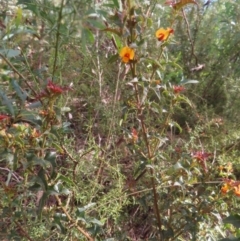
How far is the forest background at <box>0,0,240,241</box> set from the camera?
3.17 ft

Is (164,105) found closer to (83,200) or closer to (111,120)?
(111,120)

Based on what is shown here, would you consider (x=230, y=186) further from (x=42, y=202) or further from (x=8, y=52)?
(x=8, y=52)

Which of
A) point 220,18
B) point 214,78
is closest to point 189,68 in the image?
point 214,78

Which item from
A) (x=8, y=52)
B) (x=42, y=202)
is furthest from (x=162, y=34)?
(x=42, y=202)

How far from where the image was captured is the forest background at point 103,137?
0.97m

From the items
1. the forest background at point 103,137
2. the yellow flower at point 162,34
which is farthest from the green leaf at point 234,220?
the yellow flower at point 162,34

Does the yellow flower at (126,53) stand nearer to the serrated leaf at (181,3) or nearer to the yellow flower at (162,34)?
the yellow flower at (162,34)

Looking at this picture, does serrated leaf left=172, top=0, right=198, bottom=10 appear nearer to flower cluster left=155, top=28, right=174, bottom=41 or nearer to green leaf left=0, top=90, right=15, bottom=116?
flower cluster left=155, top=28, right=174, bottom=41

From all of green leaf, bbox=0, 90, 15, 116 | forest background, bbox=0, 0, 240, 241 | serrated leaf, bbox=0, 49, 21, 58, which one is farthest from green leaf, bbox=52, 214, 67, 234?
serrated leaf, bbox=0, 49, 21, 58

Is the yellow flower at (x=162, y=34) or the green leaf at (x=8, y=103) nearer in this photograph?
the green leaf at (x=8, y=103)

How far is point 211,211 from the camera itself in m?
1.20

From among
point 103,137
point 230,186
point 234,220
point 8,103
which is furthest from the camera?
point 103,137

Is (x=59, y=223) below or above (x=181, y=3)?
below

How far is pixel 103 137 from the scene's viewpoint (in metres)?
1.71
